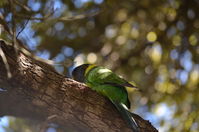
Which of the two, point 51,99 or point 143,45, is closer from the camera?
point 51,99

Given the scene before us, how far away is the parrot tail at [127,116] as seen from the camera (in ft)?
11.7

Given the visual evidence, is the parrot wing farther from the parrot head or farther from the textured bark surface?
the parrot head

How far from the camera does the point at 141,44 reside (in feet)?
22.2

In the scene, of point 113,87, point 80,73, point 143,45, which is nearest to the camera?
point 113,87

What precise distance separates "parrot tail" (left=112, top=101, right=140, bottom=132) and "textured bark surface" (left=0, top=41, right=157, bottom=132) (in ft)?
0.20

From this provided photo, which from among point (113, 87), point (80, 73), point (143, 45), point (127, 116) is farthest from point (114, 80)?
point (143, 45)

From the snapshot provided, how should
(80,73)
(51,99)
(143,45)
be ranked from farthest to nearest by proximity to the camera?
1. (143,45)
2. (80,73)
3. (51,99)

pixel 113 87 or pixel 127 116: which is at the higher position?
pixel 113 87

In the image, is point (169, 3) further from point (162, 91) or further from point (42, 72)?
point (42, 72)

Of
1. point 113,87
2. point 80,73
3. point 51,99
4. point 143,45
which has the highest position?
point 143,45

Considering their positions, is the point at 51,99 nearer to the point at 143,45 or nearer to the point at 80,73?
the point at 80,73

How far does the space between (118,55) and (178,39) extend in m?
1.09

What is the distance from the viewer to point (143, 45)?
22.2ft

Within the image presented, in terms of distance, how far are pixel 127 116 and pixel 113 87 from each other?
16.6 inches
